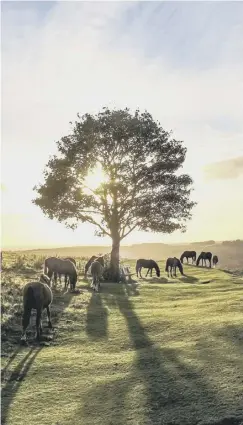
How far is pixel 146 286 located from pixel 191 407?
75.6ft

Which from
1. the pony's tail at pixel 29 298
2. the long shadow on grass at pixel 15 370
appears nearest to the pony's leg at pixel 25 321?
the pony's tail at pixel 29 298

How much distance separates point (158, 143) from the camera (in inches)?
1655

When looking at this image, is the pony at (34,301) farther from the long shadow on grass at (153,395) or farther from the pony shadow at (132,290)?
the pony shadow at (132,290)

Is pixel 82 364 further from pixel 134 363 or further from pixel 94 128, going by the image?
pixel 94 128

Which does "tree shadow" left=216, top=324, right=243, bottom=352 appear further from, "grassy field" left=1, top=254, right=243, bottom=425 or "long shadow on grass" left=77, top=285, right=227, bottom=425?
"long shadow on grass" left=77, top=285, right=227, bottom=425

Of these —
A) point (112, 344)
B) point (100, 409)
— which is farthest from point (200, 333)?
point (100, 409)

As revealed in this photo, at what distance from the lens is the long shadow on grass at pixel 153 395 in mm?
9992

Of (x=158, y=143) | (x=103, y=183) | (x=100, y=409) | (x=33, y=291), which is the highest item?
(x=158, y=143)

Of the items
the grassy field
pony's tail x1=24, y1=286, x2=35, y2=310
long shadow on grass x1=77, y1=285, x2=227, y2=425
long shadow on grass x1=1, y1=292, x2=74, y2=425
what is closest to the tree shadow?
the grassy field

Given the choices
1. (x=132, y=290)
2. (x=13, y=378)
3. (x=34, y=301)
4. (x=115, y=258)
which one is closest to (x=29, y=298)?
(x=34, y=301)

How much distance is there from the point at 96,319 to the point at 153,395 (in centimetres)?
919

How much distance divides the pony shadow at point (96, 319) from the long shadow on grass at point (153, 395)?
3567 millimetres

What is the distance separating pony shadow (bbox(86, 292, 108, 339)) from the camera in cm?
1761

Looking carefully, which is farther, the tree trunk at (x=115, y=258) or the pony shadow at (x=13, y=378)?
the tree trunk at (x=115, y=258)
